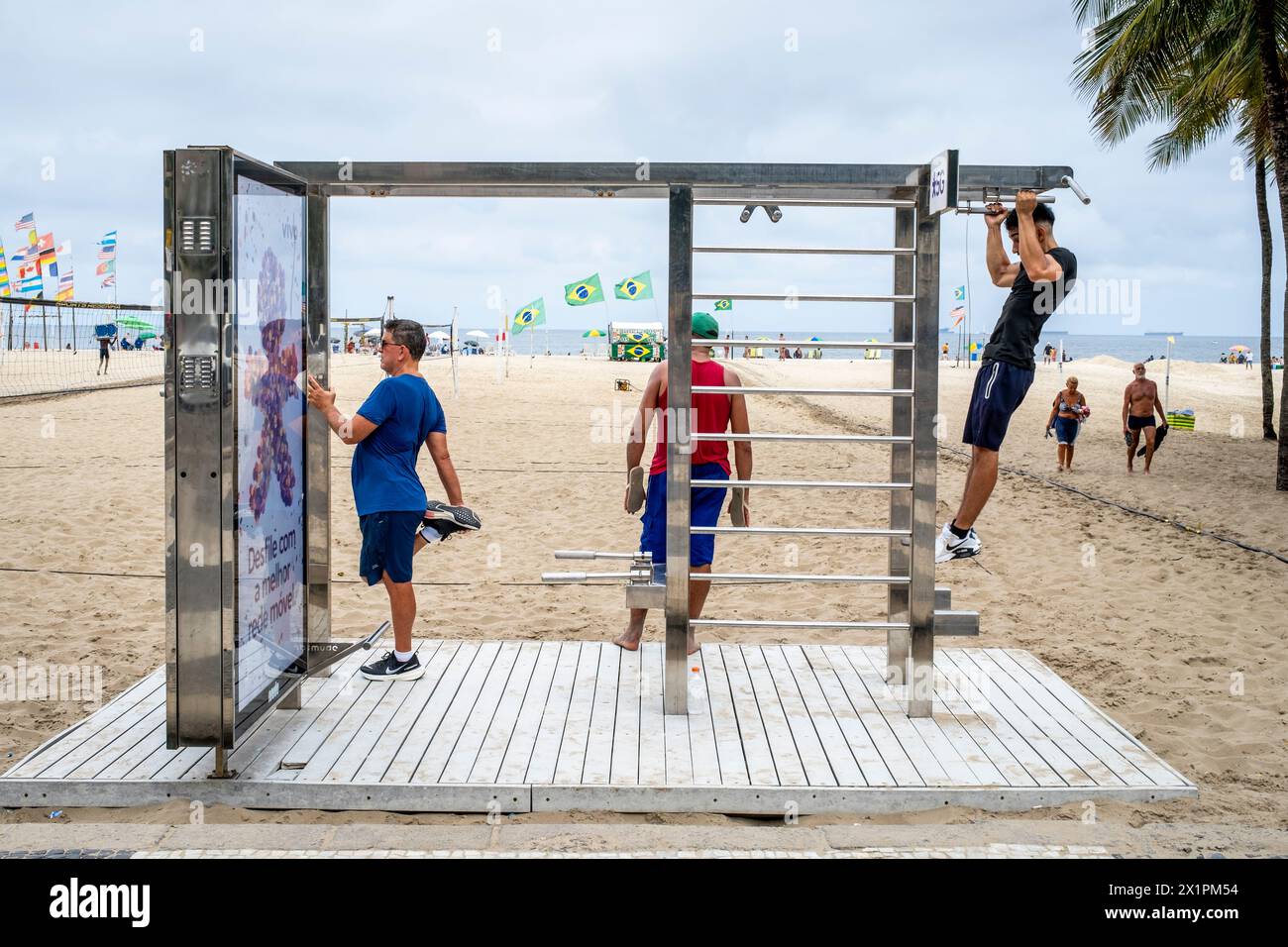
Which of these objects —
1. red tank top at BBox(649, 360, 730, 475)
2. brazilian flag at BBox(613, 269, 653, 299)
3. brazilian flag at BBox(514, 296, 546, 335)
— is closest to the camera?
red tank top at BBox(649, 360, 730, 475)

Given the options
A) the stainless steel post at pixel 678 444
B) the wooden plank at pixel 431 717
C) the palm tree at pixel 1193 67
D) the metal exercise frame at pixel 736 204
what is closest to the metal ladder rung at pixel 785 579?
the metal exercise frame at pixel 736 204

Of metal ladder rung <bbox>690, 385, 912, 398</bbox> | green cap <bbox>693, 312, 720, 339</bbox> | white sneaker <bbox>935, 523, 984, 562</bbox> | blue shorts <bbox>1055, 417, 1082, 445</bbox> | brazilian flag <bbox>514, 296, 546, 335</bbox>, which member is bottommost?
white sneaker <bbox>935, 523, 984, 562</bbox>

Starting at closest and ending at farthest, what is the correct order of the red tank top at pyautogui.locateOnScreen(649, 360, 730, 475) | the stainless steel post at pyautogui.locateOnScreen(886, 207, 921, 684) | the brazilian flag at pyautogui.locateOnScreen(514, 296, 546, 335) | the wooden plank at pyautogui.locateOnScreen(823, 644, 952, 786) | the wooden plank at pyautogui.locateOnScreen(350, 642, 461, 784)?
the wooden plank at pyautogui.locateOnScreen(350, 642, 461, 784)
the wooden plank at pyautogui.locateOnScreen(823, 644, 952, 786)
the stainless steel post at pyautogui.locateOnScreen(886, 207, 921, 684)
the red tank top at pyautogui.locateOnScreen(649, 360, 730, 475)
the brazilian flag at pyautogui.locateOnScreen(514, 296, 546, 335)

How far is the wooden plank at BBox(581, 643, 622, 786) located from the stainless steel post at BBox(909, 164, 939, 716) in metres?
1.45

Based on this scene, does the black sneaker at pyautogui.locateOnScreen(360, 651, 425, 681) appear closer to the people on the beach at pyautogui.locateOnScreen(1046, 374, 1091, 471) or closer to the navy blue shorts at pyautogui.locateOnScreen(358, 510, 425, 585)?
the navy blue shorts at pyautogui.locateOnScreen(358, 510, 425, 585)

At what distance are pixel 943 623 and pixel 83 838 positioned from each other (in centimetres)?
370

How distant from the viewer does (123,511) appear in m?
10.8

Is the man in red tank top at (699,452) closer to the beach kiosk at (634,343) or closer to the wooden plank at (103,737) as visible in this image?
the wooden plank at (103,737)

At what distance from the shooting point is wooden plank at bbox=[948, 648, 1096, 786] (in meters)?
4.39

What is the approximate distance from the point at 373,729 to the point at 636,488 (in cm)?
185

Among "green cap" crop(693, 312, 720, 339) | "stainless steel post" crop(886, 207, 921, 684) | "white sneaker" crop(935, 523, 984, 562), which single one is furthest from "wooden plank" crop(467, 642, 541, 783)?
"white sneaker" crop(935, 523, 984, 562)

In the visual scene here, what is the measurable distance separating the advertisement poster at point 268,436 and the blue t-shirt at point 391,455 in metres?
0.29

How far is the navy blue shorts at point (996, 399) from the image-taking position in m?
4.60

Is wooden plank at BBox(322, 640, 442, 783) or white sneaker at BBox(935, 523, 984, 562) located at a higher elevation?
white sneaker at BBox(935, 523, 984, 562)
